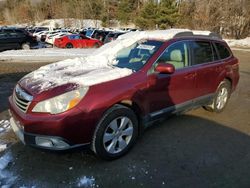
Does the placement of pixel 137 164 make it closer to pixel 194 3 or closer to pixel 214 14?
pixel 214 14

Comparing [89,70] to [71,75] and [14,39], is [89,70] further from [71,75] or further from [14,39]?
[14,39]

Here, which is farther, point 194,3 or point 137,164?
point 194,3

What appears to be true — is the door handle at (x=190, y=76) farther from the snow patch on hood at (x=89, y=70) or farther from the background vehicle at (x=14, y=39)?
the background vehicle at (x=14, y=39)

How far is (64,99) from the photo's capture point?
333cm

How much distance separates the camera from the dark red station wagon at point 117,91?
10.9 feet

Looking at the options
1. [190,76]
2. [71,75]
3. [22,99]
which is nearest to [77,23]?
[190,76]

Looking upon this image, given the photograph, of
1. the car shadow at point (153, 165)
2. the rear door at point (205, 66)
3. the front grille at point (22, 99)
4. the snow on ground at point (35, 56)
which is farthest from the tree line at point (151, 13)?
the front grille at point (22, 99)

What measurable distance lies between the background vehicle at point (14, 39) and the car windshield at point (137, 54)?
15.2 m

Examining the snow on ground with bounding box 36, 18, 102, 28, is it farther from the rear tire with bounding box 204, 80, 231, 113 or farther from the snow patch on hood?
the snow patch on hood

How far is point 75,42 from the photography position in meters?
21.8

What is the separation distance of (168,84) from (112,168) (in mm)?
1500

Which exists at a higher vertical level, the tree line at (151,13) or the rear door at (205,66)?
the rear door at (205,66)

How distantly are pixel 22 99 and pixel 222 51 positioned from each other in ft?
12.8

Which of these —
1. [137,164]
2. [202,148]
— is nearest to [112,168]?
[137,164]
